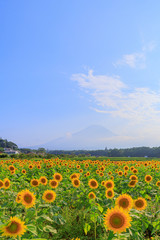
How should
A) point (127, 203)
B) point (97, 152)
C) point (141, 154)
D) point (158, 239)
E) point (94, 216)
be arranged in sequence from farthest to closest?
point (97, 152) < point (141, 154) < point (158, 239) < point (94, 216) < point (127, 203)

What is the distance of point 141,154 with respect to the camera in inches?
3167

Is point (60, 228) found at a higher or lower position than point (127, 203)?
lower

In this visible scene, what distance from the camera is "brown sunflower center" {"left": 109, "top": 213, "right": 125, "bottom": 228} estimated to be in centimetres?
249

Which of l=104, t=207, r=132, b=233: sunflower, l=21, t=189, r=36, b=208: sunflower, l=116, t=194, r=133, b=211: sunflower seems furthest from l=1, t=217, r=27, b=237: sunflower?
l=116, t=194, r=133, b=211: sunflower

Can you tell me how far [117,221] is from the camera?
98.5 inches

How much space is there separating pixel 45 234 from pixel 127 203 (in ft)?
9.74

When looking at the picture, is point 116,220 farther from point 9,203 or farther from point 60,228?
point 9,203

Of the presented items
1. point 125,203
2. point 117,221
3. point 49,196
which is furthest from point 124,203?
point 49,196

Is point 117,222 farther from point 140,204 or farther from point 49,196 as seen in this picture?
point 49,196

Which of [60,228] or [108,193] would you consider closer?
[108,193]

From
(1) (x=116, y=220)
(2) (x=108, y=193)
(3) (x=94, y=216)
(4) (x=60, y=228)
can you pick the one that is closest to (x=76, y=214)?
(4) (x=60, y=228)

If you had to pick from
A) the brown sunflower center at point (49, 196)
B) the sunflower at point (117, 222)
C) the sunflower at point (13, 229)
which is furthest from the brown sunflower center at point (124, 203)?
the brown sunflower center at point (49, 196)

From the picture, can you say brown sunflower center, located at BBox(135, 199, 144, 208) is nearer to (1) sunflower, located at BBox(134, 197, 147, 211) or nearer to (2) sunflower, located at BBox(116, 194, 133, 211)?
(1) sunflower, located at BBox(134, 197, 147, 211)

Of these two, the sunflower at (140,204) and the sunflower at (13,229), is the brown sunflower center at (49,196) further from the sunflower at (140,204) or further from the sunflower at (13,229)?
the sunflower at (13,229)
